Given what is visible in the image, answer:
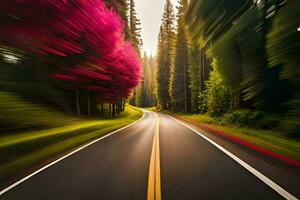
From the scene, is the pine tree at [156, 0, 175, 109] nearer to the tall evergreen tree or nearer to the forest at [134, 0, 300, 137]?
the tall evergreen tree

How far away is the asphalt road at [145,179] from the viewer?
12.2 ft

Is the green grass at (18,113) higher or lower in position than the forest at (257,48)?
lower

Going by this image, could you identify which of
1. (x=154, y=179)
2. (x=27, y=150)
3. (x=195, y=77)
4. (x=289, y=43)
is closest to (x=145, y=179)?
(x=154, y=179)

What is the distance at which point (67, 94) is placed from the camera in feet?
62.4

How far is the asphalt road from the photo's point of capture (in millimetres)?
3715

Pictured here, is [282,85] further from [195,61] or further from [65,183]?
[195,61]

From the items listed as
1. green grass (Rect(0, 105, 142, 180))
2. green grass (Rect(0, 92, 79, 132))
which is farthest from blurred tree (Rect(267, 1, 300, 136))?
green grass (Rect(0, 92, 79, 132))

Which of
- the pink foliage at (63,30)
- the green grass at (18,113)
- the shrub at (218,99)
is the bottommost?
the green grass at (18,113)

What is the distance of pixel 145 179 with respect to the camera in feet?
14.7

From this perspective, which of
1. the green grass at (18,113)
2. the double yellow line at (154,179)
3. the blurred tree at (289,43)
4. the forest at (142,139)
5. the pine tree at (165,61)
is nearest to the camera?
the double yellow line at (154,179)

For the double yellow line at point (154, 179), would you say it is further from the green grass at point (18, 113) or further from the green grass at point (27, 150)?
the green grass at point (18, 113)

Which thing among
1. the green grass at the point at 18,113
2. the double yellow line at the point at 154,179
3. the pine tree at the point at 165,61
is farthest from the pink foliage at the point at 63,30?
the pine tree at the point at 165,61

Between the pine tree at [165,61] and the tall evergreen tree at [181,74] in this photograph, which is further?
the pine tree at [165,61]

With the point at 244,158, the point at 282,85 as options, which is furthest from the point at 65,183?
the point at 282,85
